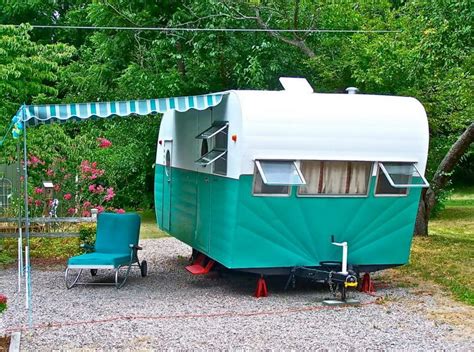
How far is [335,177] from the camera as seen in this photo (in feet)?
31.3

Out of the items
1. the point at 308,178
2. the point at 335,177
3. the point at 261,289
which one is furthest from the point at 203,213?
the point at 335,177

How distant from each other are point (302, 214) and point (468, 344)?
2904 mm

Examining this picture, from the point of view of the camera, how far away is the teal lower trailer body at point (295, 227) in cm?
916

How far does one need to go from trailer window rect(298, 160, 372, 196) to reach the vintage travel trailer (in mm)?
13

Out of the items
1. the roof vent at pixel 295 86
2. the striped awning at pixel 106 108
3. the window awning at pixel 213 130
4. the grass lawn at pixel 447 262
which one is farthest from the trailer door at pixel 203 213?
the grass lawn at pixel 447 262

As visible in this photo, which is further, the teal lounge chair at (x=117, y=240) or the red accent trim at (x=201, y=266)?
the red accent trim at (x=201, y=266)

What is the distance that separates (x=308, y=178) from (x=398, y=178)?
1.28 meters

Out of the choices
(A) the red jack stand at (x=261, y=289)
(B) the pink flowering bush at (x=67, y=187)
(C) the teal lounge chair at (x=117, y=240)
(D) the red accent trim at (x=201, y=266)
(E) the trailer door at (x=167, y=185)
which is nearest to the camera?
(A) the red jack stand at (x=261, y=289)

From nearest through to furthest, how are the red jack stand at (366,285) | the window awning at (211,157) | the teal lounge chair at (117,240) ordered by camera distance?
the window awning at (211,157) → the red jack stand at (366,285) → the teal lounge chair at (117,240)

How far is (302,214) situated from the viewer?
9.41 meters

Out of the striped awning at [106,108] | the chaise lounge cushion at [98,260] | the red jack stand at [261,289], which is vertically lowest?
the red jack stand at [261,289]

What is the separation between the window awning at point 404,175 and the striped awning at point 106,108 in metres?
2.45

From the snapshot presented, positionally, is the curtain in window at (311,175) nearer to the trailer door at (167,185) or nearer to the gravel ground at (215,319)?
the gravel ground at (215,319)

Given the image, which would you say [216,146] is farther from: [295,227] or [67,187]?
[67,187]
